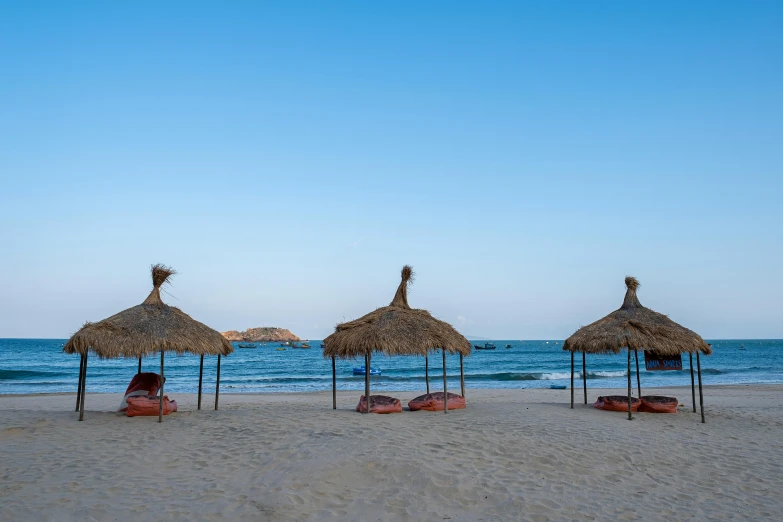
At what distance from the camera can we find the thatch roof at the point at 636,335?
37.8 ft

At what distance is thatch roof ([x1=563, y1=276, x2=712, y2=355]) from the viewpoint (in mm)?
11523

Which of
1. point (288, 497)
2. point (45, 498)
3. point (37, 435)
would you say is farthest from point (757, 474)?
point (37, 435)

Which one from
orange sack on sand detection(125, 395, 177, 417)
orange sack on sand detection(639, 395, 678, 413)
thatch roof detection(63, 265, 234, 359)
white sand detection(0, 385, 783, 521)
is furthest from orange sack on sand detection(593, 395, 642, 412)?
orange sack on sand detection(125, 395, 177, 417)

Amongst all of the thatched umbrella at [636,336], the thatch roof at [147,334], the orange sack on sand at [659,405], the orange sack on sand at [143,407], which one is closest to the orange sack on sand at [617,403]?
the orange sack on sand at [659,405]

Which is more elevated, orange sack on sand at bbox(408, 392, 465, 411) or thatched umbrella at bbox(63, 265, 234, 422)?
thatched umbrella at bbox(63, 265, 234, 422)

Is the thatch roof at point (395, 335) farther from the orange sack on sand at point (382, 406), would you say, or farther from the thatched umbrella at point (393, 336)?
the orange sack on sand at point (382, 406)

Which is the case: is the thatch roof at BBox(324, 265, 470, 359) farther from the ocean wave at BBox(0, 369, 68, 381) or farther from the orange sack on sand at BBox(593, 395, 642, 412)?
the ocean wave at BBox(0, 369, 68, 381)

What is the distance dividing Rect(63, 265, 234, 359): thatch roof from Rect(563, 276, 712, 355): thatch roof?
25.8 ft

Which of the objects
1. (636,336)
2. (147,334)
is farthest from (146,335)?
(636,336)

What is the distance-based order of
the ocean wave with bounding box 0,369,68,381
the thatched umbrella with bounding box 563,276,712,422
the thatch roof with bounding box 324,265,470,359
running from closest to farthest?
the thatch roof with bounding box 324,265,470,359 → the thatched umbrella with bounding box 563,276,712,422 → the ocean wave with bounding box 0,369,68,381

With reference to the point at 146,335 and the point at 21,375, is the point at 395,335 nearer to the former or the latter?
the point at 146,335

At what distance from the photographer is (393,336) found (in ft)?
36.7

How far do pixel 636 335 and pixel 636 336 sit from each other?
4 centimetres

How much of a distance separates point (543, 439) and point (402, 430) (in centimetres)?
230
